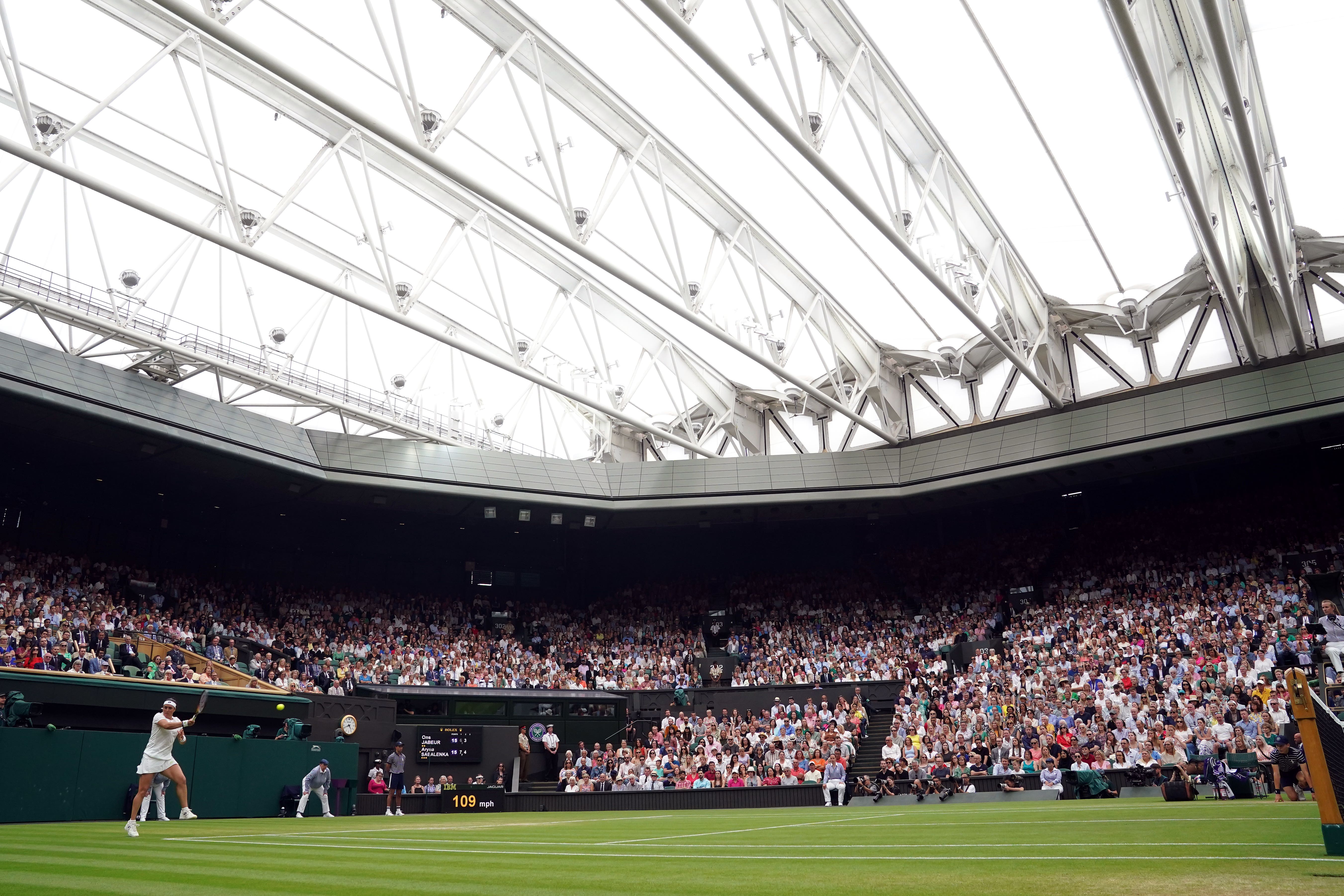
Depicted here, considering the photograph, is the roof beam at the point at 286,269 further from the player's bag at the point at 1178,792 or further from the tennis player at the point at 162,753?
the player's bag at the point at 1178,792

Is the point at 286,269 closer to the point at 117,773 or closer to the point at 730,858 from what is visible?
the point at 117,773

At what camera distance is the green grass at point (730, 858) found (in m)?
4.83

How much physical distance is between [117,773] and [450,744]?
13.5 m

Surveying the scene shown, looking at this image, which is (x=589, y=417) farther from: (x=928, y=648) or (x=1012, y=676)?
(x=1012, y=676)

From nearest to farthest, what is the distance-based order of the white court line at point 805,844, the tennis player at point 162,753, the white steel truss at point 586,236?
the white court line at point 805,844 < the tennis player at point 162,753 < the white steel truss at point 586,236

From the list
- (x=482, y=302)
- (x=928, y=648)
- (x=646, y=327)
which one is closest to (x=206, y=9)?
(x=482, y=302)

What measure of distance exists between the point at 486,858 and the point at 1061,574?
102 ft

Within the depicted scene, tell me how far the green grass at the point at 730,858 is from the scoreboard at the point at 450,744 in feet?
54.5

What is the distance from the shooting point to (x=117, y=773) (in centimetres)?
1644

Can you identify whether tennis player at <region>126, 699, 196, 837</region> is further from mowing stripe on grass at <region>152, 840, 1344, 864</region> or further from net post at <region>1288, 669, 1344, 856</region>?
net post at <region>1288, 669, 1344, 856</region>

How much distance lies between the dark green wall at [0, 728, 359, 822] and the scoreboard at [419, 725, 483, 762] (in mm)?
7969

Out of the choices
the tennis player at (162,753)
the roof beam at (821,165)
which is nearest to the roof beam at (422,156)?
the roof beam at (821,165)

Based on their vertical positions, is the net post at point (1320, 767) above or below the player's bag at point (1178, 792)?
above

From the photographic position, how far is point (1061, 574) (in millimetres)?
34125
